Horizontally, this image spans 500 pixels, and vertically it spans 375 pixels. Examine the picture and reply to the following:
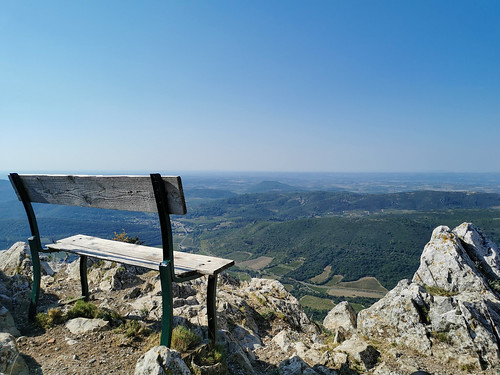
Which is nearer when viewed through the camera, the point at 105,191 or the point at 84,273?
the point at 105,191

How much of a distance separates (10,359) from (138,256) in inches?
75.2

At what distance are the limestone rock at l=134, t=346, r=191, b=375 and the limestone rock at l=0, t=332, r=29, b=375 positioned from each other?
1.65m

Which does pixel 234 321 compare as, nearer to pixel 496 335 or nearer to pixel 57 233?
pixel 496 335

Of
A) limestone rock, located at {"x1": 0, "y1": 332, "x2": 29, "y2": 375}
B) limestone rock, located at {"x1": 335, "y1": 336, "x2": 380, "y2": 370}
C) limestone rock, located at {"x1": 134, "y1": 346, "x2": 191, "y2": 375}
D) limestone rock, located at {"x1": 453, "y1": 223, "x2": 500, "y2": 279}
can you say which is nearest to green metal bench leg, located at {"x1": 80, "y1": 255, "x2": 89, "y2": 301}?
limestone rock, located at {"x1": 0, "y1": 332, "x2": 29, "y2": 375}

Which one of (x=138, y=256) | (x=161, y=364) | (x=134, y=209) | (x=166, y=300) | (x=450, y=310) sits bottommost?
(x=450, y=310)

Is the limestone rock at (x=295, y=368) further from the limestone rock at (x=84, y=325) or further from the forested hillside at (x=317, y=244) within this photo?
the forested hillside at (x=317, y=244)

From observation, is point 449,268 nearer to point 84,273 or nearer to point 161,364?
point 161,364

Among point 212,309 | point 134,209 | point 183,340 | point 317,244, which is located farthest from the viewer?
point 317,244

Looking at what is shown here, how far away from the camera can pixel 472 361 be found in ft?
15.9

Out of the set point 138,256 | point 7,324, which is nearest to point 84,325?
point 7,324

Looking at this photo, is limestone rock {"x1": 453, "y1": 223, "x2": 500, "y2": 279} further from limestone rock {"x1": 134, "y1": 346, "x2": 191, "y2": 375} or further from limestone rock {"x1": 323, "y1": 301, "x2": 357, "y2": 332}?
limestone rock {"x1": 134, "y1": 346, "x2": 191, "y2": 375}

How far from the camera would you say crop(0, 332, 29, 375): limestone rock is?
9.97 feet

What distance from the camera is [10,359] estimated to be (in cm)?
311

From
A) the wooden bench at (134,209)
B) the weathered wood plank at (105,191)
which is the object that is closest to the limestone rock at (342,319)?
the wooden bench at (134,209)
